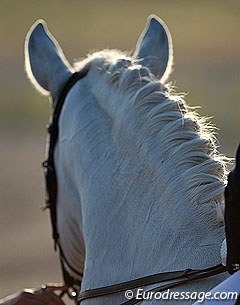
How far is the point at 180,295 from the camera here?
3238 millimetres

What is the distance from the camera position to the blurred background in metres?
11.7

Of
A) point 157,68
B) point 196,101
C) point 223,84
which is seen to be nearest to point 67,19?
point 223,84

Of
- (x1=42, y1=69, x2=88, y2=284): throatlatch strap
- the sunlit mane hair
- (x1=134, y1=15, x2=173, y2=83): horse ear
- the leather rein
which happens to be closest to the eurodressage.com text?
the leather rein

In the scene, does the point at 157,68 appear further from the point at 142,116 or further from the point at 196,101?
the point at 196,101

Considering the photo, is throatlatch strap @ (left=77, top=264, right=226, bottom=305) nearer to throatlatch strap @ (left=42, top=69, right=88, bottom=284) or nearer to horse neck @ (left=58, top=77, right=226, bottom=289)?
horse neck @ (left=58, top=77, right=226, bottom=289)

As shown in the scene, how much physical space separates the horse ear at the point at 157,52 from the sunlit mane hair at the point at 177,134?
0.51m

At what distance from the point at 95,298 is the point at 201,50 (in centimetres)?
2127

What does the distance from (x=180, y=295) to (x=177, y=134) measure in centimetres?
55

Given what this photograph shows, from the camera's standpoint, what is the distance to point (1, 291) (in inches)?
400

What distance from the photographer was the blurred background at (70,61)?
11.7 metres

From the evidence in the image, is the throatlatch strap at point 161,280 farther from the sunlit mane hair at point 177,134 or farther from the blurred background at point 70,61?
the blurred background at point 70,61

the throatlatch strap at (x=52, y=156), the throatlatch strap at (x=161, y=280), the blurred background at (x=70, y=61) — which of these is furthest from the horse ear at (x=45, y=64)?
the blurred background at (x=70, y=61)

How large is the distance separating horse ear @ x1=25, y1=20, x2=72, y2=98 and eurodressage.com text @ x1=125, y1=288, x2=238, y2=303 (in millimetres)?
1266

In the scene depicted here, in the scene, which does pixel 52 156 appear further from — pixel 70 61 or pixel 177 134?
pixel 70 61
